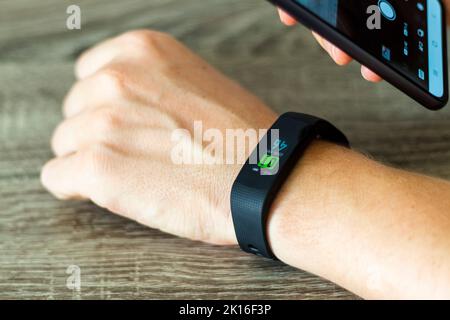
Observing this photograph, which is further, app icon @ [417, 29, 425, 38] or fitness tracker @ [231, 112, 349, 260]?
app icon @ [417, 29, 425, 38]

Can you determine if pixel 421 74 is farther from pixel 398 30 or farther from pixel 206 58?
pixel 206 58

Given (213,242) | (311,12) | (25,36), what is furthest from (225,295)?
(25,36)

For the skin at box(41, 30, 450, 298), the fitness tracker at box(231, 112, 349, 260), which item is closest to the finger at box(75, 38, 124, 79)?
the skin at box(41, 30, 450, 298)

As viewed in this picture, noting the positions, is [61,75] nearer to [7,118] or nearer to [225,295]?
[7,118]

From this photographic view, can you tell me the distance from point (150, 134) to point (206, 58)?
0.80ft

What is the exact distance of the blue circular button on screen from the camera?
2.39 ft

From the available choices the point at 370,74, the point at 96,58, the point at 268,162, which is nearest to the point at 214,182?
the point at 268,162

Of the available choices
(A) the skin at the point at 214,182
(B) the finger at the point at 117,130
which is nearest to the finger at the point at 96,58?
(A) the skin at the point at 214,182

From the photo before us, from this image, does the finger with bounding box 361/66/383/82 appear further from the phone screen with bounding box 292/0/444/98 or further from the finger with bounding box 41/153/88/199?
the finger with bounding box 41/153/88/199

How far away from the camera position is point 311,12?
0.63 metres

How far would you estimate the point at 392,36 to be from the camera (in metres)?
0.71

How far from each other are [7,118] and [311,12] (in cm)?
43
